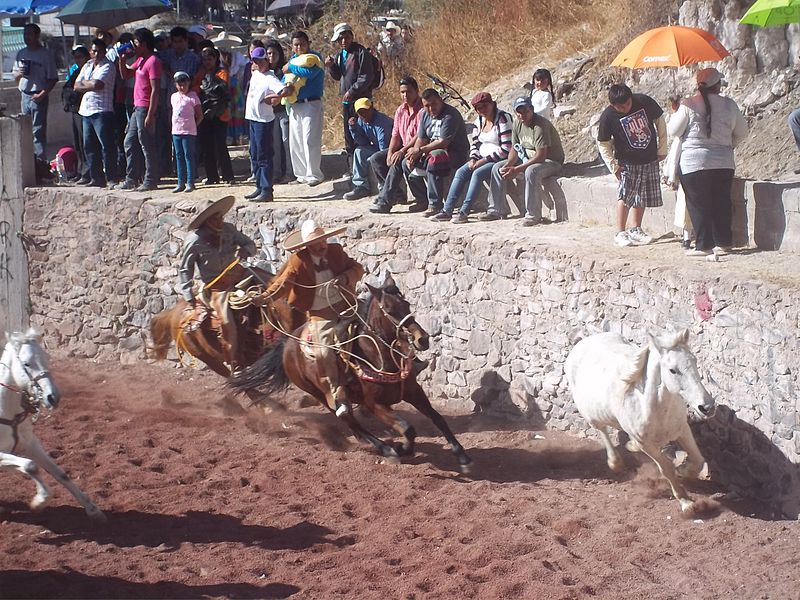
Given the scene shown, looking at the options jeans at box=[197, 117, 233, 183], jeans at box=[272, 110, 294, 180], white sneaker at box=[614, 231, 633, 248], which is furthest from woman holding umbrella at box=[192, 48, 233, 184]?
white sneaker at box=[614, 231, 633, 248]

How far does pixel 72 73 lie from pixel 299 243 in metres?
7.38

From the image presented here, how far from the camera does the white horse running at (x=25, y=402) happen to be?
27.8 feet

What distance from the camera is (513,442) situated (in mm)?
10750

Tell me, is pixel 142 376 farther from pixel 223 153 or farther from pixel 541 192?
pixel 541 192

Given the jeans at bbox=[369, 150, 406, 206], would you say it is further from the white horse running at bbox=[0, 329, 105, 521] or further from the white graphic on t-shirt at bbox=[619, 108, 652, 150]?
the white horse running at bbox=[0, 329, 105, 521]

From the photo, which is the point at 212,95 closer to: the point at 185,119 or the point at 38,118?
the point at 185,119

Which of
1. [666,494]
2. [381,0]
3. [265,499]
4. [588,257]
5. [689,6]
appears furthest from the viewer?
[381,0]

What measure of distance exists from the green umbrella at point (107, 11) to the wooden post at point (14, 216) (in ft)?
5.44

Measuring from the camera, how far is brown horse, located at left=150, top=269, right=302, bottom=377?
11102 millimetres

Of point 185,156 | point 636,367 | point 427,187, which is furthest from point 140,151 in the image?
point 636,367

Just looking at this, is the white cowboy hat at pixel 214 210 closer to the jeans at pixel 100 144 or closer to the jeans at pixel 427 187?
the jeans at pixel 427 187

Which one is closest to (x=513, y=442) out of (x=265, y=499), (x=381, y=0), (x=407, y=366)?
(x=407, y=366)

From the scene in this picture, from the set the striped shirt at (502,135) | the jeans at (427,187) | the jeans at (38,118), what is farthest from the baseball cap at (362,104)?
the jeans at (38,118)

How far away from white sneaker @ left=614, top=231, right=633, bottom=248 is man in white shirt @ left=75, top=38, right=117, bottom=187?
25.2 ft
